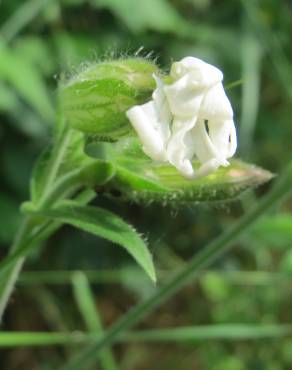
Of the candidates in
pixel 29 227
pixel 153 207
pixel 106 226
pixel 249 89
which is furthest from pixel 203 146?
pixel 153 207

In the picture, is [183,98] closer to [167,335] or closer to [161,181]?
[161,181]

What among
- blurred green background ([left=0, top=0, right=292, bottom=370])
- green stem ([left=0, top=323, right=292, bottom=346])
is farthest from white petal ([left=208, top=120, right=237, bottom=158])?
blurred green background ([left=0, top=0, right=292, bottom=370])

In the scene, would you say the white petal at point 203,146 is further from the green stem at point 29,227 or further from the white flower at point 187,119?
the green stem at point 29,227

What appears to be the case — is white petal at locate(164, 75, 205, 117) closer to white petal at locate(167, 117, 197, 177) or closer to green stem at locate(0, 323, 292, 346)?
white petal at locate(167, 117, 197, 177)

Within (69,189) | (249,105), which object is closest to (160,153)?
(69,189)

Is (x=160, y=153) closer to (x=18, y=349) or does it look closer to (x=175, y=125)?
(x=175, y=125)

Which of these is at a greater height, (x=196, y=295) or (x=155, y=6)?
(x=155, y=6)

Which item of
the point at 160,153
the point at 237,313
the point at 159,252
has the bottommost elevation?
the point at 237,313
